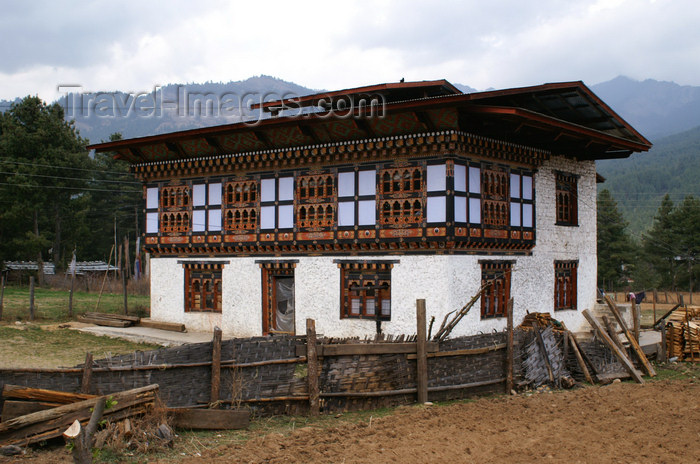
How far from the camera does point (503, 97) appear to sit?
63.2 ft

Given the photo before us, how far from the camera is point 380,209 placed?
19.7 metres

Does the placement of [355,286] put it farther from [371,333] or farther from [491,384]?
[491,384]

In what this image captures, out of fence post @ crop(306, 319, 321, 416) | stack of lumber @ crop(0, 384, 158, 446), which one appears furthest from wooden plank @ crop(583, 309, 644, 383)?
stack of lumber @ crop(0, 384, 158, 446)

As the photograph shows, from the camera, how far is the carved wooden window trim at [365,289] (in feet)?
64.9

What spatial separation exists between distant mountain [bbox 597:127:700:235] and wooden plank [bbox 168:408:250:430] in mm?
87720

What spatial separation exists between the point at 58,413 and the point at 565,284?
1779 centimetres

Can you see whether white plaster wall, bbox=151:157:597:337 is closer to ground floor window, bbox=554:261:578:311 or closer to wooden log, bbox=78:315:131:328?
ground floor window, bbox=554:261:578:311

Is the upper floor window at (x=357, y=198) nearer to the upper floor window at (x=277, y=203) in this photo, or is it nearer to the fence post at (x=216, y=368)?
the upper floor window at (x=277, y=203)

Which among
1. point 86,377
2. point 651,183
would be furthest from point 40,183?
point 651,183

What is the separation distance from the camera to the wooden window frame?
2338 centimetres

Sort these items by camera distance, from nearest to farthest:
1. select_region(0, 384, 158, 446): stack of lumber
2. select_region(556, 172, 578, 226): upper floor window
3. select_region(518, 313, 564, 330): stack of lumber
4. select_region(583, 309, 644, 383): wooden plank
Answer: select_region(0, 384, 158, 446): stack of lumber < select_region(583, 309, 644, 383): wooden plank < select_region(518, 313, 564, 330): stack of lumber < select_region(556, 172, 578, 226): upper floor window

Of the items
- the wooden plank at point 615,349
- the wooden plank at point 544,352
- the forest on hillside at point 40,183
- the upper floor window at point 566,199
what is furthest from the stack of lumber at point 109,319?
the forest on hillside at point 40,183

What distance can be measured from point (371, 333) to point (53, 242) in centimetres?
3534

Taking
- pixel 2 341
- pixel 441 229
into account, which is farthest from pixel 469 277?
Result: pixel 2 341
